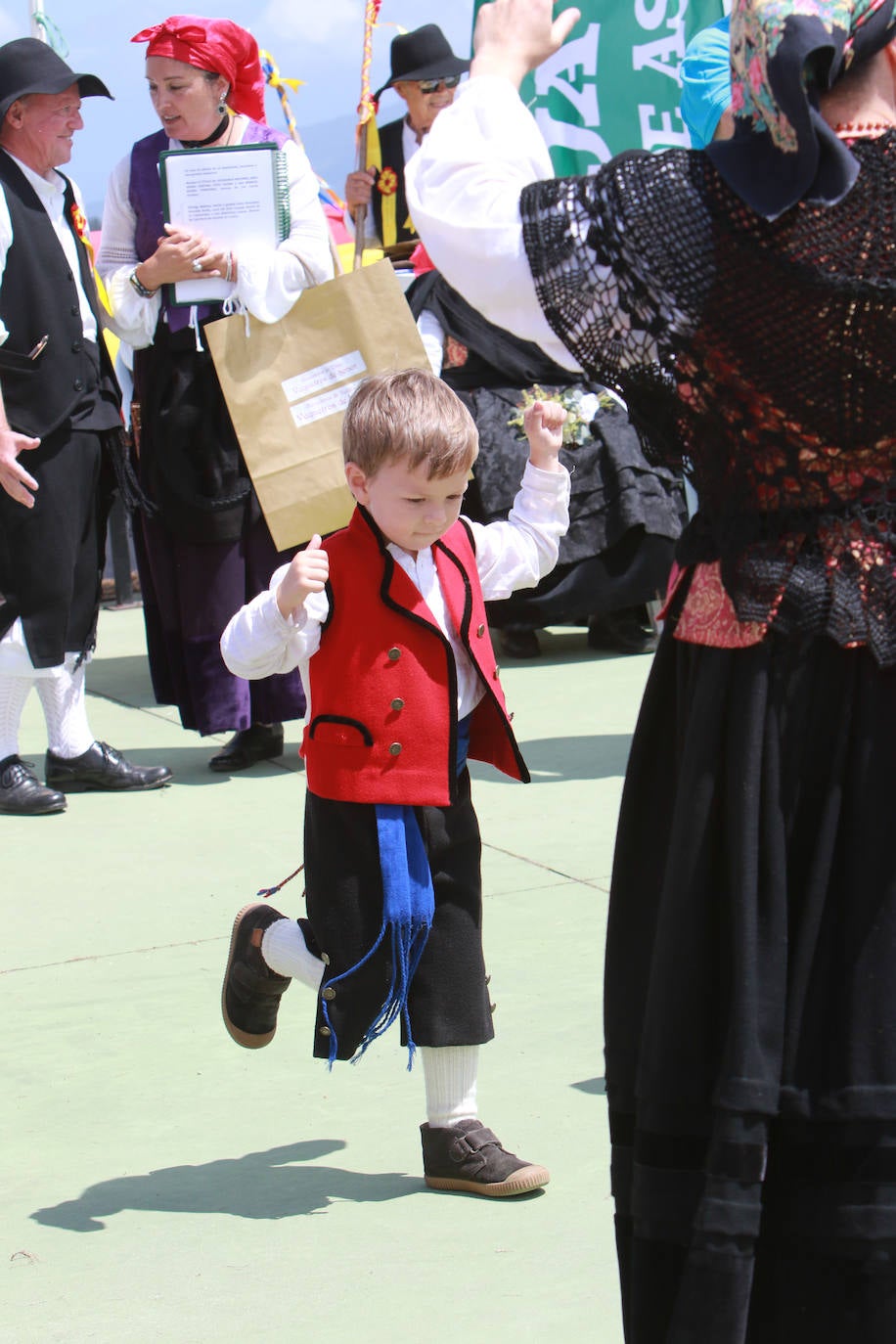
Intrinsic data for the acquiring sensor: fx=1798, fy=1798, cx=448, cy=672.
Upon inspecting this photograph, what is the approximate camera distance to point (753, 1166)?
200cm

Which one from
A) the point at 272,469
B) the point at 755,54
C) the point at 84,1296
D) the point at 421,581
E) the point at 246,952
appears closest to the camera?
the point at 755,54

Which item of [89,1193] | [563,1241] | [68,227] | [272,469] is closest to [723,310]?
[563,1241]

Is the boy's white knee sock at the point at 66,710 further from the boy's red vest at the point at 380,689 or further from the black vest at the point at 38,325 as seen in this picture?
the boy's red vest at the point at 380,689

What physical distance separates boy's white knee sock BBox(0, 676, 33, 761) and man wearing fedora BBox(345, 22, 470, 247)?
2.71m

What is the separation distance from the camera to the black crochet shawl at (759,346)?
1.92 metres

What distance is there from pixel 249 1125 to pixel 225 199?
3.28 metres

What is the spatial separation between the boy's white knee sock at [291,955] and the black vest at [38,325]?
278cm

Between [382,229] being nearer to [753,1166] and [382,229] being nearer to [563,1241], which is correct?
[563,1241]

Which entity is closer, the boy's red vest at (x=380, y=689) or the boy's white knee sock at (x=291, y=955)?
the boy's red vest at (x=380, y=689)

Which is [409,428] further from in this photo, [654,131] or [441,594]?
[654,131]

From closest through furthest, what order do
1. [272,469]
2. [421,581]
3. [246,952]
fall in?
[421,581]
[246,952]
[272,469]

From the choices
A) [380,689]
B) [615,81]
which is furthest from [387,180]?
[380,689]

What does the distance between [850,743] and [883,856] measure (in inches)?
5.2

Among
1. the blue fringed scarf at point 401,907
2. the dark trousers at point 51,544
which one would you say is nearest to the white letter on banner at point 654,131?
the dark trousers at point 51,544
